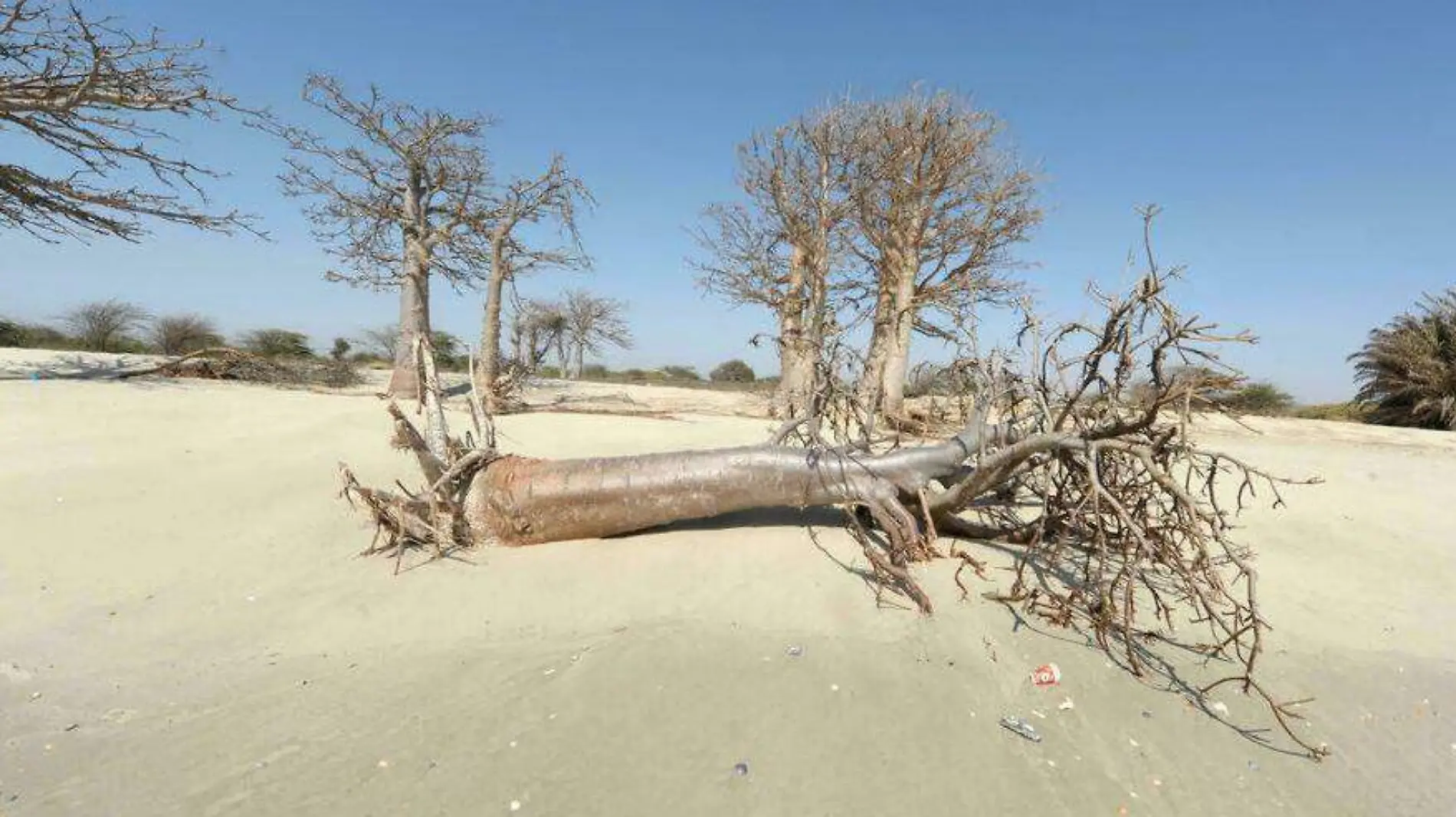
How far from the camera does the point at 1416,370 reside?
A: 1453 centimetres

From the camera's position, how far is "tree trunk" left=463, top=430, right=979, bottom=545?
11.9 feet

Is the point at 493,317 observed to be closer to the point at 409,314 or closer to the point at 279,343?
the point at 409,314

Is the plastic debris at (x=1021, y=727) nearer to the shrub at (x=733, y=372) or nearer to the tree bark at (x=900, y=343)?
the tree bark at (x=900, y=343)

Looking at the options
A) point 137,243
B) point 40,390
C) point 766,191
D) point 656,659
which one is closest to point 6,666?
point 656,659

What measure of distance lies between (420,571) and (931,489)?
3.03 meters

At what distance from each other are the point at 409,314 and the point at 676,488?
9.74 metres

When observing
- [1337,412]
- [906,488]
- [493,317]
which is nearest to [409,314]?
[493,317]

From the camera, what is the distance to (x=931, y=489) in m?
3.84

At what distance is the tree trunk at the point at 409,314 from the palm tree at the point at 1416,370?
2213 cm

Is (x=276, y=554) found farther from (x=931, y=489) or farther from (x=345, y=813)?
(x=931, y=489)

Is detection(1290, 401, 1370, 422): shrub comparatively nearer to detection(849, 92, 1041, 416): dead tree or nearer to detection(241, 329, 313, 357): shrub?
detection(849, 92, 1041, 416): dead tree

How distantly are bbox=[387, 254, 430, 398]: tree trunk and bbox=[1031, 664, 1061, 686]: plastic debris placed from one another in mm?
11020

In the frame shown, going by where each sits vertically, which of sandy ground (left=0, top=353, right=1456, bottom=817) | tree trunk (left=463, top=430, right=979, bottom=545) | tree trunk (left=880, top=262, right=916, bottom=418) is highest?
tree trunk (left=880, top=262, right=916, bottom=418)

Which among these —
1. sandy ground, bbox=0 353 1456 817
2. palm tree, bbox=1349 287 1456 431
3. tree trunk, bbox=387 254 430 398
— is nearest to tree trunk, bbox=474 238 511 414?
tree trunk, bbox=387 254 430 398
